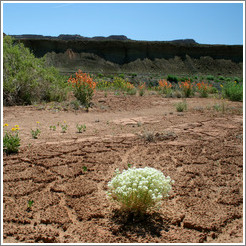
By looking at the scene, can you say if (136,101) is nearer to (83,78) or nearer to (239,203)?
(83,78)

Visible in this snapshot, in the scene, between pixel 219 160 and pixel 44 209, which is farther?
pixel 219 160

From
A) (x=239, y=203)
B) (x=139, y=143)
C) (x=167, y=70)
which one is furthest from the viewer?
(x=167, y=70)

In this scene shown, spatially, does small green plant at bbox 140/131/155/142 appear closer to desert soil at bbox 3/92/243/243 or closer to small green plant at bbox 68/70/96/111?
desert soil at bbox 3/92/243/243

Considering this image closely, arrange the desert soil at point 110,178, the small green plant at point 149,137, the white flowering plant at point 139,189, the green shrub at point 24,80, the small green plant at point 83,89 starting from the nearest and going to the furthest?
the desert soil at point 110,178
the white flowering plant at point 139,189
the small green plant at point 149,137
the green shrub at point 24,80
the small green plant at point 83,89

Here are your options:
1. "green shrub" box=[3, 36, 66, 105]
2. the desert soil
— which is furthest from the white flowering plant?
"green shrub" box=[3, 36, 66, 105]

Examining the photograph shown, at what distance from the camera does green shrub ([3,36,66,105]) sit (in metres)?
9.78

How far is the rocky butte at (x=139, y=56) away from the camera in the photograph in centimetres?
4291

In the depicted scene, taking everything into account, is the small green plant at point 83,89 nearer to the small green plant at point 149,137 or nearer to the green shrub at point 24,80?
the green shrub at point 24,80

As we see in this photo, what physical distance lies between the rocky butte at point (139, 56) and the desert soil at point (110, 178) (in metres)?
37.3

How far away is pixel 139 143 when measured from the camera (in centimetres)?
521

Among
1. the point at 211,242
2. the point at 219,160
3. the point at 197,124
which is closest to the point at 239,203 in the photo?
the point at 211,242

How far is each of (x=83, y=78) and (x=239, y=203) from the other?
8106 millimetres

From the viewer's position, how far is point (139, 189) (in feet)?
8.69

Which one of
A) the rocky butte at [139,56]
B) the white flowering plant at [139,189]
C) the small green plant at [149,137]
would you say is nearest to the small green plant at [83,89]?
the small green plant at [149,137]
